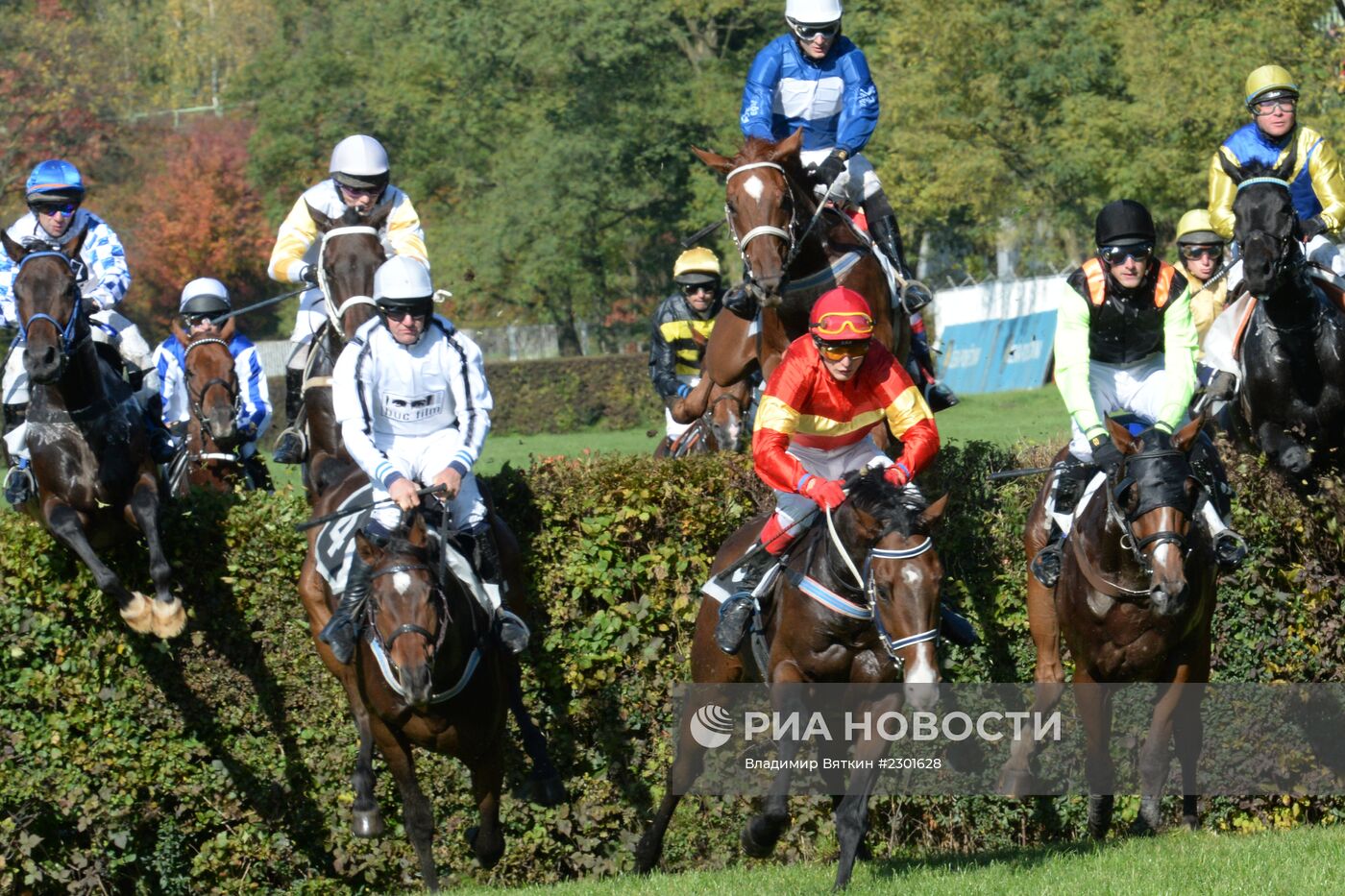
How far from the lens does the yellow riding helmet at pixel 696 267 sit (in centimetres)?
1400

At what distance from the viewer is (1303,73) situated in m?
28.8

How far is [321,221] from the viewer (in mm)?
10328

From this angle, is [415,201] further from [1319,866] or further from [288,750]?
[1319,866]

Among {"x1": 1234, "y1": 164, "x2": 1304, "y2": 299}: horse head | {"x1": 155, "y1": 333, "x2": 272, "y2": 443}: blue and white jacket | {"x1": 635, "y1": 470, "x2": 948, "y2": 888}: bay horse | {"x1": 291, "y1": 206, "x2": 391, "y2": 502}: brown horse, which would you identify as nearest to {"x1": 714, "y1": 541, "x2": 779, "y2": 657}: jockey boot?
{"x1": 635, "y1": 470, "x2": 948, "y2": 888}: bay horse

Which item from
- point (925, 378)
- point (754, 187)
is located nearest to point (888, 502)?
point (754, 187)

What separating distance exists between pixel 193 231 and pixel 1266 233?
44165mm

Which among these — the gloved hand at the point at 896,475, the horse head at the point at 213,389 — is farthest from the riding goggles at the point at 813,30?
the horse head at the point at 213,389

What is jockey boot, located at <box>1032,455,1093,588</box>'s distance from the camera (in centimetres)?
902

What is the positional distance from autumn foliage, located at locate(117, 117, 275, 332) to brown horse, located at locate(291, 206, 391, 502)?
40.6m

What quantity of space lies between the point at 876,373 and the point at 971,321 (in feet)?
97.1

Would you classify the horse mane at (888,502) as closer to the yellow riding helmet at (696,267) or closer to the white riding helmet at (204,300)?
the yellow riding helmet at (696,267)

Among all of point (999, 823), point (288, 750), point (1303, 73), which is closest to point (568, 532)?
point (288, 750)

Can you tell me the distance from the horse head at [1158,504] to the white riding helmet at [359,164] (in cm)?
469

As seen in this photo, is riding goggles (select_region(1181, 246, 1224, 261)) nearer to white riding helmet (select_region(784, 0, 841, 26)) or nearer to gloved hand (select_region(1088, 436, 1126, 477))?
white riding helmet (select_region(784, 0, 841, 26))
